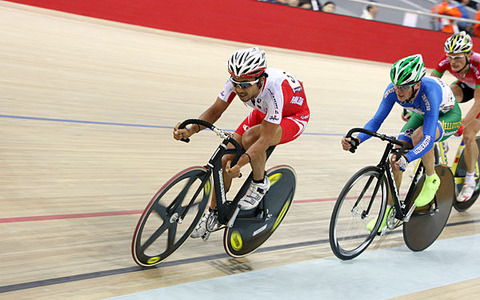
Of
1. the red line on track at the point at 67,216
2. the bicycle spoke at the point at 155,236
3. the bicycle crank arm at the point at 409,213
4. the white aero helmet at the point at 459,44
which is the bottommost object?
the red line on track at the point at 67,216

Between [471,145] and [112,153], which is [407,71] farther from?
[112,153]

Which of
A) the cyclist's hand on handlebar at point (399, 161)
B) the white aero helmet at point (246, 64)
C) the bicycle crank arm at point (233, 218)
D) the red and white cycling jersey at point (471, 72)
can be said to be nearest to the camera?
the white aero helmet at point (246, 64)

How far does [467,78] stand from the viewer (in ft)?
13.9

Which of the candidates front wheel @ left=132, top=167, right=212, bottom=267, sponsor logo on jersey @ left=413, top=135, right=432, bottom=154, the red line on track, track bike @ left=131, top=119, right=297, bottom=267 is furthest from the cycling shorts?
the red line on track

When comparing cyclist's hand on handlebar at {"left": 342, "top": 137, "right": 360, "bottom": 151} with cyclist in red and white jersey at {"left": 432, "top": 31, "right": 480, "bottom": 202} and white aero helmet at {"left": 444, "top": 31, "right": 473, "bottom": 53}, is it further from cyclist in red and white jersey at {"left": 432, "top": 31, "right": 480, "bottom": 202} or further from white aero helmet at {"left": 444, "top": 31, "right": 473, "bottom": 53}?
white aero helmet at {"left": 444, "top": 31, "right": 473, "bottom": 53}

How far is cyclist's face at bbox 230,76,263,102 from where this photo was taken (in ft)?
8.50

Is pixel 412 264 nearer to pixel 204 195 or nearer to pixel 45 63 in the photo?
pixel 204 195

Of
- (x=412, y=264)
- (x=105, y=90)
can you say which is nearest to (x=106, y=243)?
(x=412, y=264)

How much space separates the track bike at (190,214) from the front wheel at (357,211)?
439mm

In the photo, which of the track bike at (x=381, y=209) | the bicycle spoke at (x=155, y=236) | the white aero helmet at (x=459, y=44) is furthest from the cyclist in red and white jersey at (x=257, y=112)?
the white aero helmet at (x=459, y=44)

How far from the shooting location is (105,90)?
20.5 feet

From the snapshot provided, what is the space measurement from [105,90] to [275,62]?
425cm

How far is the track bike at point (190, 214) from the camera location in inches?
102

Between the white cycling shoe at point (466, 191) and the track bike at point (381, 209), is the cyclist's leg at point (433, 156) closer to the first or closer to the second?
the track bike at point (381, 209)
